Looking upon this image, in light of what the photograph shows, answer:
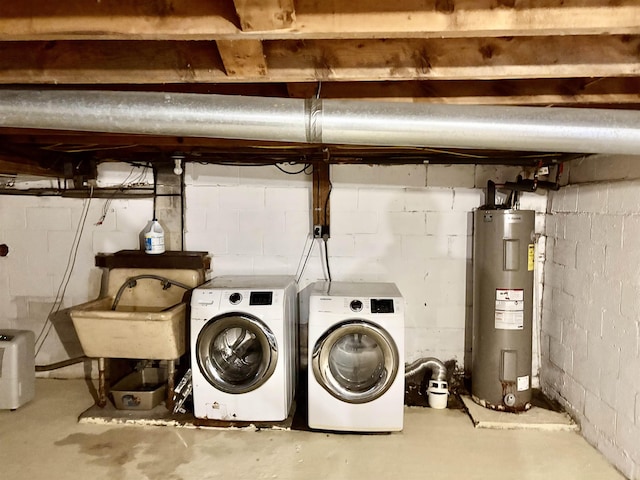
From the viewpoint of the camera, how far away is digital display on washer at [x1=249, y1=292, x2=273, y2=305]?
297 cm

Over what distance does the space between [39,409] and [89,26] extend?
2.98 m

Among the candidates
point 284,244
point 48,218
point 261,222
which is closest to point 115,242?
point 48,218

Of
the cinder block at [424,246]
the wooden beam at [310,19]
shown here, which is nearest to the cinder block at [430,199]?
the cinder block at [424,246]

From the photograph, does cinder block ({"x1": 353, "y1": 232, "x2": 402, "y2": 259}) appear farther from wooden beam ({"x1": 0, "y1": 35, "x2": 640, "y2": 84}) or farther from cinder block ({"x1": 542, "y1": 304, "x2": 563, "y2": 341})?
wooden beam ({"x1": 0, "y1": 35, "x2": 640, "y2": 84})

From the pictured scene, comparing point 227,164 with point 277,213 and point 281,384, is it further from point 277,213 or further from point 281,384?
point 281,384

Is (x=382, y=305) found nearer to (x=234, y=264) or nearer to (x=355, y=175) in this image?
(x=355, y=175)

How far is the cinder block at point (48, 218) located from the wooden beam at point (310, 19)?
262 centimetres

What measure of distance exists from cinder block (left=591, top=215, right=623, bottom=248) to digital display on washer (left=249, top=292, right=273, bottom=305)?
211cm

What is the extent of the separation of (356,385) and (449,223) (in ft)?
4.88

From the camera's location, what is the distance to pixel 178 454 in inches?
106

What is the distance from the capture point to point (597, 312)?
109 inches

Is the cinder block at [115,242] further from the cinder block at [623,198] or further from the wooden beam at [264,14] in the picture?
the cinder block at [623,198]

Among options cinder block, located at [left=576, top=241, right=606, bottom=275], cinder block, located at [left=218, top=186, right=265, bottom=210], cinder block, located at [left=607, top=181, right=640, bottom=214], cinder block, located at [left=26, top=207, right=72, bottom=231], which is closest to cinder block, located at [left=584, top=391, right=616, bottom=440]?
cinder block, located at [left=576, top=241, right=606, bottom=275]

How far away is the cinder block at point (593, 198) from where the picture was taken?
2725 mm
